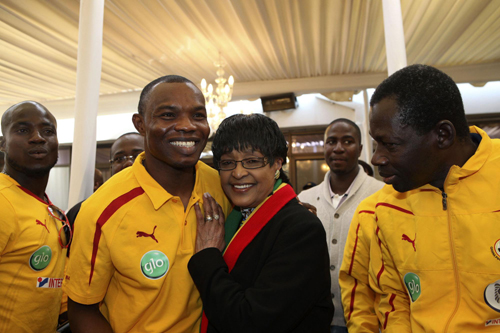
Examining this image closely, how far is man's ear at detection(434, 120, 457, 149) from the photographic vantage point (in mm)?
1230

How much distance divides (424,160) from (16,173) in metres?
2.03

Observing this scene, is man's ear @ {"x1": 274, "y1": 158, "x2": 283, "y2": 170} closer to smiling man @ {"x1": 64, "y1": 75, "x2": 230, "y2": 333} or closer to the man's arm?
smiling man @ {"x1": 64, "y1": 75, "x2": 230, "y2": 333}

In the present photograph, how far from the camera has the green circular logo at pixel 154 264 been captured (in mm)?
1299

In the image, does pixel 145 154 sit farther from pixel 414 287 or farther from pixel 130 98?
pixel 130 98

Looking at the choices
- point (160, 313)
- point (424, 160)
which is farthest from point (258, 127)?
point (160, 313)

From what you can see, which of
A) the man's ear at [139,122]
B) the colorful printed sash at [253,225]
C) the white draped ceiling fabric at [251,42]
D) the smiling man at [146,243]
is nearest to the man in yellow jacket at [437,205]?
the colorful printed sash at [253,225]

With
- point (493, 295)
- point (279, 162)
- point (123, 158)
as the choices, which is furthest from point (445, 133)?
point (123, 158)

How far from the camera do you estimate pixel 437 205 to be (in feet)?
4.21

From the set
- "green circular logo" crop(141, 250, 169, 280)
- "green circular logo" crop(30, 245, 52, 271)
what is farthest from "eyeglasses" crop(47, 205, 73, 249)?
"green circular logo" crop(141, 250, 169, 280)

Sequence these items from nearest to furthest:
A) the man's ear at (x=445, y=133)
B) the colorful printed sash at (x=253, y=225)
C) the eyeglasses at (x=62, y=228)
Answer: the man's ear at (x=445, y=133)
the colorful printed sash at (x=253, y=225)
the eyeglasses at (x=62, y=228)

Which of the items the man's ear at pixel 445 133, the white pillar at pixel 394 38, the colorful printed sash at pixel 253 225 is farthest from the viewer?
the white pillar at pixel 394 38

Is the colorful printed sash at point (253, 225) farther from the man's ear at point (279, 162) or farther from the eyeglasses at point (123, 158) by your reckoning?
the eyeglasses at point (123, 158)

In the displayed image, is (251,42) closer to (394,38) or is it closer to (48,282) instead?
(394,38)

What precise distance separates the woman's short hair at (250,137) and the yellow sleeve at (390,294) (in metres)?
0.59
